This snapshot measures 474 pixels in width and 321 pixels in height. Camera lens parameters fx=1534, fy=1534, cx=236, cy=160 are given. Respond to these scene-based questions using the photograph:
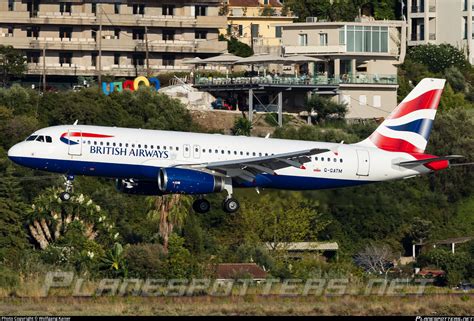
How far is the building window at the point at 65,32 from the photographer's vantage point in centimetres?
15343

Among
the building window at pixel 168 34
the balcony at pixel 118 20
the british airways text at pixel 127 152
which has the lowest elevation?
the building window at pixel 168 34

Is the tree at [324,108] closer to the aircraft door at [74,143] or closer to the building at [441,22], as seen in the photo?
the building at [441,22]

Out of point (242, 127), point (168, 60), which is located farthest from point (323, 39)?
point (242, 127)

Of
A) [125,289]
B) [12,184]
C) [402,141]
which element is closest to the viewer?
[125,289]

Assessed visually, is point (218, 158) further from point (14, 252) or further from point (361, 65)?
point (361, 65)

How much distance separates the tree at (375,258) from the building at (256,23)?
187 feet

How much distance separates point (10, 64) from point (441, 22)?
47.9m

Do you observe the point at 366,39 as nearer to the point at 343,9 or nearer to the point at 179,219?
the point at 343,9

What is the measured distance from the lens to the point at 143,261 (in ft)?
316

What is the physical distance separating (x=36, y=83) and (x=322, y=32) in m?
28.8

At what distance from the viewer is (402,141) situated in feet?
265

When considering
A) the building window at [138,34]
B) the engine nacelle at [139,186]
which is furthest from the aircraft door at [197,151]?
the building window at [138,34]

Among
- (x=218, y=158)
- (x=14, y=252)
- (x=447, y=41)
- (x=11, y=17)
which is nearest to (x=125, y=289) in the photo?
(x=218, y=158)

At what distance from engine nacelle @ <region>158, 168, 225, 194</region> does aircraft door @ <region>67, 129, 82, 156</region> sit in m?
4.04
